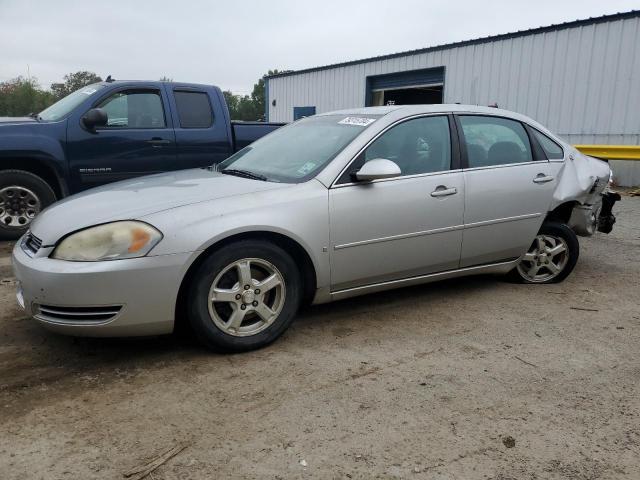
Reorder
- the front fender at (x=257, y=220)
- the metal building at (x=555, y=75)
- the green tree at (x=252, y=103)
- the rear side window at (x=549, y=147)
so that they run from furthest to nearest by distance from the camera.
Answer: the green tree at (x=252, y=103)
the metal building at (x=555, y=75)
the rear side window at (x=549, y=147)
the front fender at (x=257, y=220)

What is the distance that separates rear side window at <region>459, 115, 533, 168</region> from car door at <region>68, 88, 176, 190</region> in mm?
3768

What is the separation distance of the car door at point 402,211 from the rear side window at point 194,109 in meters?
3.65

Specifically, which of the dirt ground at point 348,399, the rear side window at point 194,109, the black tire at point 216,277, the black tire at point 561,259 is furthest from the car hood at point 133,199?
the rear side window at point 194,109

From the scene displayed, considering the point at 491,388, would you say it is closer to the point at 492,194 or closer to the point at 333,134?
the point at 492,194

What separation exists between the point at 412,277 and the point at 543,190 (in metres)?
1.37

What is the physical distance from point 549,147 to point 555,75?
10302 mm

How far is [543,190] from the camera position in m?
4.31

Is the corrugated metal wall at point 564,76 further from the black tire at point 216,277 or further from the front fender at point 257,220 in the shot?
the black tire at point 216,277

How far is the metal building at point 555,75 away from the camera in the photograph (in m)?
12.1

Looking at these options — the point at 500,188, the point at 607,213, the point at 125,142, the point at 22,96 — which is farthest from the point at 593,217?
the point at 22,96

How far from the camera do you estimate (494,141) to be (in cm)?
423

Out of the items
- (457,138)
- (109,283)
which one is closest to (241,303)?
(109,283)

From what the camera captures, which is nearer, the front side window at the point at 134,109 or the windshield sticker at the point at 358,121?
the windshield sticker at the point at 358,121

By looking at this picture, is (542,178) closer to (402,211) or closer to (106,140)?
(402,211)
